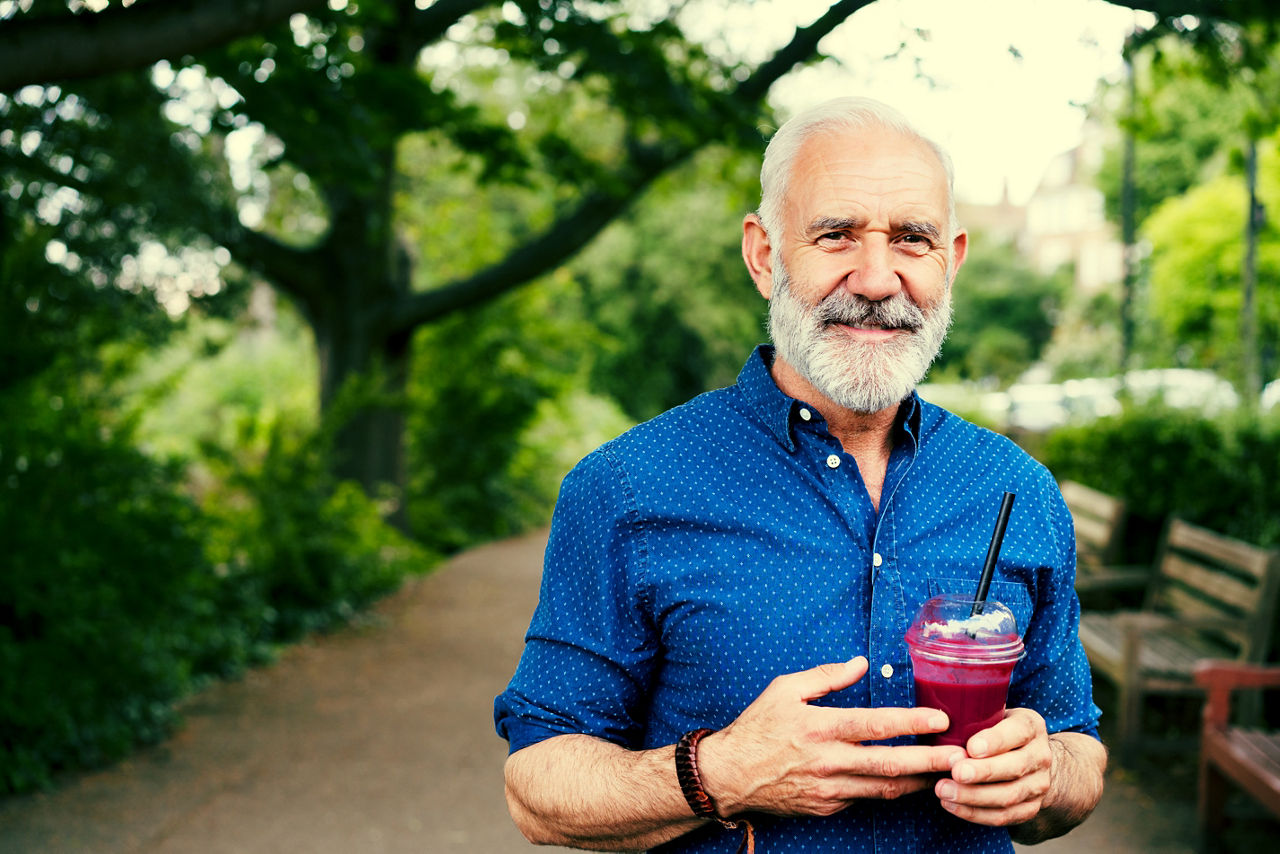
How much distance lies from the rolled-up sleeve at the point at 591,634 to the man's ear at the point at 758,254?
475 mm

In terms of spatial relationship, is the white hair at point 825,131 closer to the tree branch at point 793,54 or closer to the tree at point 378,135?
the tree at point 378,135

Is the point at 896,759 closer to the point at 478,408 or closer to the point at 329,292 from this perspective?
the point at 329,292

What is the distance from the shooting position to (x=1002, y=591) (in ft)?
6.00

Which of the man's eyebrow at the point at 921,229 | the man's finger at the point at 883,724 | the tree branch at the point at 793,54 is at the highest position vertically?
the tree branch at the point at 793,54

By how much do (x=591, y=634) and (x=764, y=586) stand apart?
0.28 metres

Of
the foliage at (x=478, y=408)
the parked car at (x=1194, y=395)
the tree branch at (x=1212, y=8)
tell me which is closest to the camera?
the tree branch at (x=1212, y=8)

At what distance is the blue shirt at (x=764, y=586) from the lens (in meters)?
1.73

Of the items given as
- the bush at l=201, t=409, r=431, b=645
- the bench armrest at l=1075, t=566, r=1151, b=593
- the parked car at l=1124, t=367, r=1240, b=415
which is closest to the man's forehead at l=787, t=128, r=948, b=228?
the bench armrest at l=1075, t=566, r=1151, b=593

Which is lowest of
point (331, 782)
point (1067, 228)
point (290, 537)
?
point (331, 782)

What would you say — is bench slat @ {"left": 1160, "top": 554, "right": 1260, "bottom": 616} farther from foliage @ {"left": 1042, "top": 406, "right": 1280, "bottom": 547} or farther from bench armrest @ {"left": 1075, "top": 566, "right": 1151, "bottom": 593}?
foliage @ {"left": 1042, "top": 406, "right": 1280, "bottom": 547}

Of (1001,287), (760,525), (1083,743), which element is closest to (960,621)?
(760,525)

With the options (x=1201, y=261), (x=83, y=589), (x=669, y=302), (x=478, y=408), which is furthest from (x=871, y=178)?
(x=1201, y=261)

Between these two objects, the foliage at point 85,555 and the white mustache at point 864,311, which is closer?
the white mustache at point 864,311

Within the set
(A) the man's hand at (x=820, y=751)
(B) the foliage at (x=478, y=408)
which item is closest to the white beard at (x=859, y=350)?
(A) the man's hand at (x=820, y=751)
